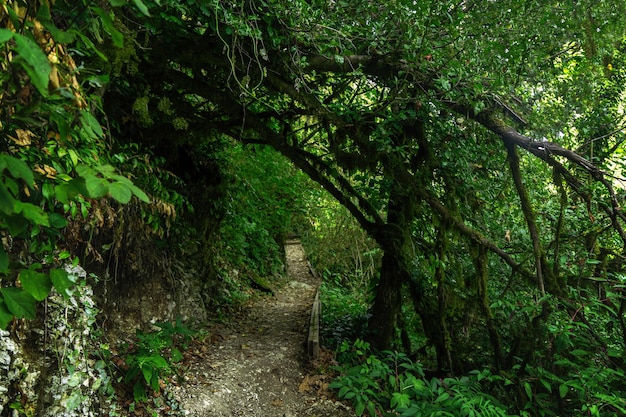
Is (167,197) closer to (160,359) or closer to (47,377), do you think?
(160,359)

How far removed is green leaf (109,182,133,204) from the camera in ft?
4.30

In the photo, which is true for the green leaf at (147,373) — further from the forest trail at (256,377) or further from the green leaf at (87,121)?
the green leaf at (87,121)

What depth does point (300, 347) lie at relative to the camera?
7.07 metres

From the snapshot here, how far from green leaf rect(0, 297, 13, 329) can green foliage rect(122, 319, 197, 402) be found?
3.23 metres

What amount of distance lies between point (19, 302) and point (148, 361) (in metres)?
3.36

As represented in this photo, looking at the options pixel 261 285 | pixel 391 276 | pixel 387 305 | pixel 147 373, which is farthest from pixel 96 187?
pixel 261 285

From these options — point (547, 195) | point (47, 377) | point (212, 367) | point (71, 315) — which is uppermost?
point (547, 195)

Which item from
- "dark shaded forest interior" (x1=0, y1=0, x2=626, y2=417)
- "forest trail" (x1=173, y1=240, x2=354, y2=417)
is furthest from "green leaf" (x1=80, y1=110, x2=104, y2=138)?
"forest trail" (x1=173, y1=240, x2=354, y2=417)

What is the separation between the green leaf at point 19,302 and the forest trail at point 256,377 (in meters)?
3.89

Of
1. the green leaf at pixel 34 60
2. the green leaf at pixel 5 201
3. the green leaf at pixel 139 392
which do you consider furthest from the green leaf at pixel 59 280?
the green leaf at pixel 139 392

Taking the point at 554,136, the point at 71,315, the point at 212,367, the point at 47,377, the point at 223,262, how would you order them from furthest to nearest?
the point at 223,262 → the point at 212,367 → the point at 554,136 → the point at 71,315 → the point at 47,377

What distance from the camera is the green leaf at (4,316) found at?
1.41 metres

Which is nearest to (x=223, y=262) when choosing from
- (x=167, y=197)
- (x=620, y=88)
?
(x=167, y=197)

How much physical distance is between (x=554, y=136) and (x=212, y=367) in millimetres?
5442
